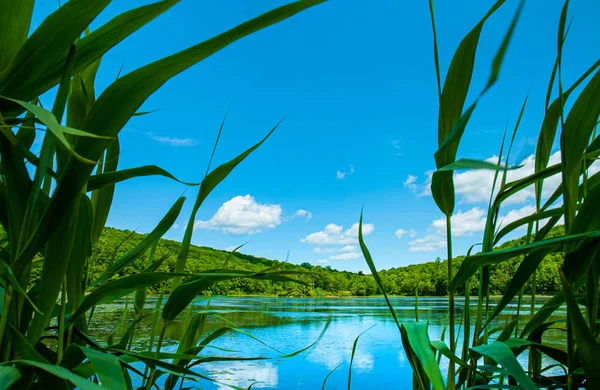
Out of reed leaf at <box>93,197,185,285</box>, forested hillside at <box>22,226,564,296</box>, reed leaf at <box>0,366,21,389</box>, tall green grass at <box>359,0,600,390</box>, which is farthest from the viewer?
forested hillside at <box>22,226,564,296</box>

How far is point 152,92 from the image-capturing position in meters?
0.33

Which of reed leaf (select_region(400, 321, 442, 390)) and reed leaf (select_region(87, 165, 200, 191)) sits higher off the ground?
reed leaf (select_region(87, 165, 200, 191))

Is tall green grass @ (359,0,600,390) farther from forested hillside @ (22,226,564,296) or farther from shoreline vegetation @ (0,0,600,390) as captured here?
forested hillside @ (22,226,564,296)

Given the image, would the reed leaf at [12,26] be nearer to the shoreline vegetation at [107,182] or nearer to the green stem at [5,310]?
the shoreline vegetation at [107,182]

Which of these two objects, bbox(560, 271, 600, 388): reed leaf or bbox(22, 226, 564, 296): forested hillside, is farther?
bbox(22, 226, 564, 296): forested hillside

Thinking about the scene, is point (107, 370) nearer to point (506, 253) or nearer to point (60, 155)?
point (60, 155)

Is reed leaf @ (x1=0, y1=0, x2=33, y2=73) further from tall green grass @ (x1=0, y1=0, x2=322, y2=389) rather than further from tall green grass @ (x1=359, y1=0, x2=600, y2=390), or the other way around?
tall green grass @ (x1=359, y1=0, x2=600, y2=390)

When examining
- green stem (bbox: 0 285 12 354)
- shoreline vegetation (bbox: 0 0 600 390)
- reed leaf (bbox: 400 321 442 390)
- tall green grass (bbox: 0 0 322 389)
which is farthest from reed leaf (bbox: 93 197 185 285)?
reed leaf (bbox: 400 321 442 390)

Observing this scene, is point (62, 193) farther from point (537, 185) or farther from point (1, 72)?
point (537, 185)

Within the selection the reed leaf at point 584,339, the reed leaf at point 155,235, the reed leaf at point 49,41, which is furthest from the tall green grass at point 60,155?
the reed leaf at point 584,339

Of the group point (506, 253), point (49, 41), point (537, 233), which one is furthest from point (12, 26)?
point (537, 233)

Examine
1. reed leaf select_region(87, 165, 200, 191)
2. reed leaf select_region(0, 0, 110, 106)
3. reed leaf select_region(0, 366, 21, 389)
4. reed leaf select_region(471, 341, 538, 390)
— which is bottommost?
reed leaf select_region(0, 366, 21, 389)

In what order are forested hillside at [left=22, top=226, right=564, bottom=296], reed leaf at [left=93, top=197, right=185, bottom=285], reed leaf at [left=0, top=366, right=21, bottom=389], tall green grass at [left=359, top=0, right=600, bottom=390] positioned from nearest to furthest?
1. reed leaf at [left=0, top=366, right=21, bottom=389]
2. tall green grass at [left=359, top=0, right=600, bottom=390]
3. reed leaf at [left=93, top=197, right=185, bottom=285]
4. forested hillside at [left=22, top=226, right=564, bottom=296]

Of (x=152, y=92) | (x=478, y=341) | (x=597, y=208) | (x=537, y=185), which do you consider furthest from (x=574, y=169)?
(x=152, y=92)
